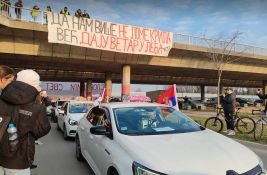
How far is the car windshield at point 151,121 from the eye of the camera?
4836 mm

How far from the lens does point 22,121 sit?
9.66ft

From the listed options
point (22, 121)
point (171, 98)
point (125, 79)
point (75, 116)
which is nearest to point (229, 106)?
point (171, 98)

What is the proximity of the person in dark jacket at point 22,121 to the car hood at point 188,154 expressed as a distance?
125cm

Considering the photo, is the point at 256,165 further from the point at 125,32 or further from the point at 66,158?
the point at 125,32

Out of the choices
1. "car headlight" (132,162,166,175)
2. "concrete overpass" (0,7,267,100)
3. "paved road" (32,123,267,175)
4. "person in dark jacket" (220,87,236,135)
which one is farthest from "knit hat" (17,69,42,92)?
"concrete overpass" (0,7,267,100)

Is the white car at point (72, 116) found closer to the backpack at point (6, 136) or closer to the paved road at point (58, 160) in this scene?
the paved road at point (58, 160)

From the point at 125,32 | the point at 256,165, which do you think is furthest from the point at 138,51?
the point at 256,165

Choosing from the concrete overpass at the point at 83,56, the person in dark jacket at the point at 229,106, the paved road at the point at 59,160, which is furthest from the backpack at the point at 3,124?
the concrete overpass at the point at 83,56

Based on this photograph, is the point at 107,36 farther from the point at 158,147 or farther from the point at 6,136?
the point at 6,136

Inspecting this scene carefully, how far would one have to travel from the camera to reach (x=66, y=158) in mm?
7863

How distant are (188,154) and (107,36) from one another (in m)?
21.1

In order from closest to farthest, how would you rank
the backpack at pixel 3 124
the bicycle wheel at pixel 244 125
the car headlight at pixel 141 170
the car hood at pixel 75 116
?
the backpack at pixel 3 124 < the car headlight at pixel 141 170 < the car hood at pixel 75 116 < the bicycle wheel at pixel 244 125

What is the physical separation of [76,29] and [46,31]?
2.03 m

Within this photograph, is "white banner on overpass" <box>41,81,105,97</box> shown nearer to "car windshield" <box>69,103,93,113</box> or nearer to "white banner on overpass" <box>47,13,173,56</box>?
"white banner on overpass" <box>47,13,173,56</box>
